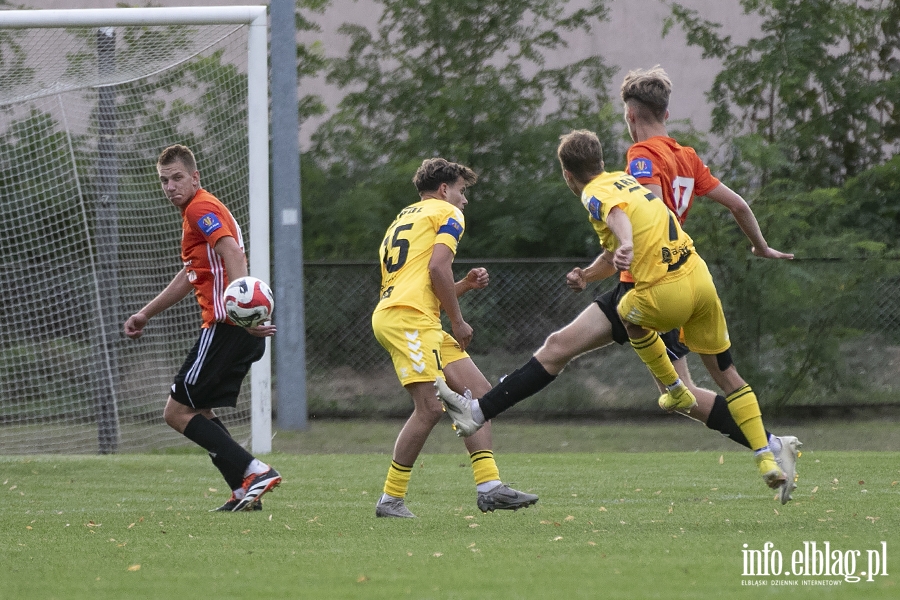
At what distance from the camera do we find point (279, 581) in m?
3.70

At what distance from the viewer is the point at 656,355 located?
5246mm

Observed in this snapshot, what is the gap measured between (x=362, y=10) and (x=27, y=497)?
9.56 meters

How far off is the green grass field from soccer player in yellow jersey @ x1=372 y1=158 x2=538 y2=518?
21 cm

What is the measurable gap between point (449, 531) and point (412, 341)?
1029 millimetres

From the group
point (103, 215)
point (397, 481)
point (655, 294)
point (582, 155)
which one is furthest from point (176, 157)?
point (103, 215)

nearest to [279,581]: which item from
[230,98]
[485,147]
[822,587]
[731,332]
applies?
[822,587]

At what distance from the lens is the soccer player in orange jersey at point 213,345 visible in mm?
5848

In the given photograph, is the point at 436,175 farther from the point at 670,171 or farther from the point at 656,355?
the point at 656,355

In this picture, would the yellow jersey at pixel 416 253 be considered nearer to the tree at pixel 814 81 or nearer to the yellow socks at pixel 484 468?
the yellow socks at pixel 484 468

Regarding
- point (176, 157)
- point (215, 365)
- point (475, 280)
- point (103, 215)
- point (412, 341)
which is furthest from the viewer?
point (103, 215)

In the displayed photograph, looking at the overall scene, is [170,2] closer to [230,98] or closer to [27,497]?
[230,98]

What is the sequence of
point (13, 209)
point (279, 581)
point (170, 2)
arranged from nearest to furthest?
point (279, 581), point (13, 209), point (170, 2)

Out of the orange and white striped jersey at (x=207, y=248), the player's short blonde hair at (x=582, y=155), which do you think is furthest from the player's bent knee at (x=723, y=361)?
the orange and white striped jersey at (x=207, y=248)

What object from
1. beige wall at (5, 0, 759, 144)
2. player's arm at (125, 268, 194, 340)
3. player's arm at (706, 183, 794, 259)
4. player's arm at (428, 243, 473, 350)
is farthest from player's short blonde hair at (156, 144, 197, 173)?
beige wall at (5, 0, 759, 144)
